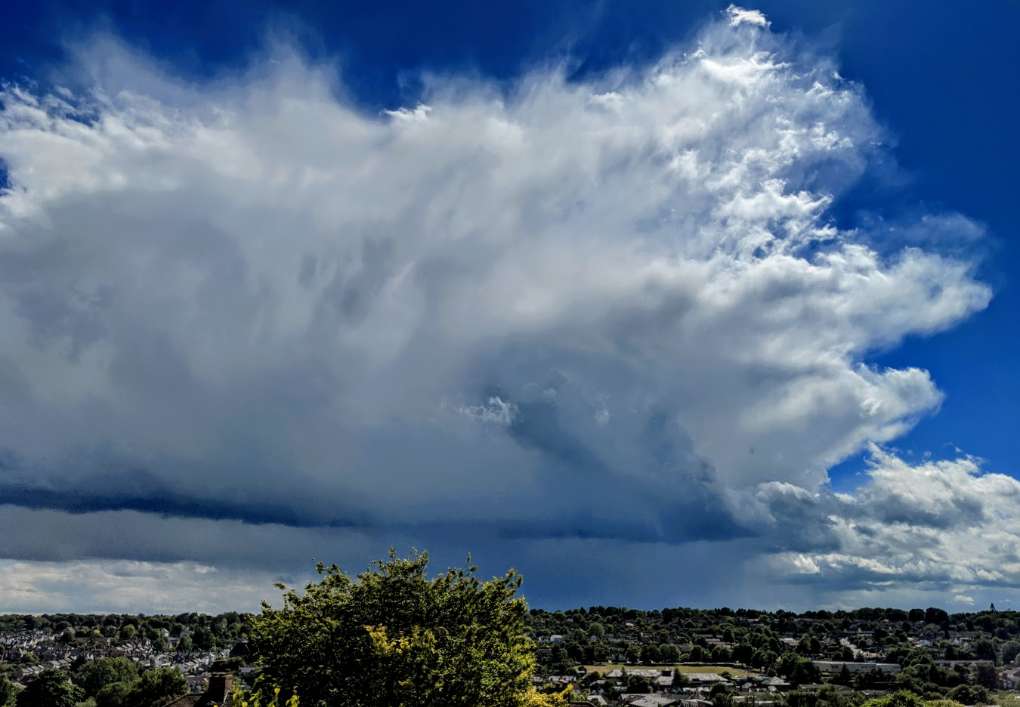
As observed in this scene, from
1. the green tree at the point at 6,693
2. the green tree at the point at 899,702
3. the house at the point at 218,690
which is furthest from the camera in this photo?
the green tree at the point at 6,693

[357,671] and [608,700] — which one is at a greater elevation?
[357,671]

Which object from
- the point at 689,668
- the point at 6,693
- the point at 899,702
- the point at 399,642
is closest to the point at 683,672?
the point at 689,668

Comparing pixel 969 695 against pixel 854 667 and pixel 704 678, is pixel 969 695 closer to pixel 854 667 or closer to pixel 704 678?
pixel 704 678

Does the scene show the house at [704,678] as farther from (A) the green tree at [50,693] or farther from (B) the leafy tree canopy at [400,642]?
(B) the leafy tree canopy at [400,642]

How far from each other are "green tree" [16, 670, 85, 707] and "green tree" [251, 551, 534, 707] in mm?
78919

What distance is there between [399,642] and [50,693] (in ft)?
294

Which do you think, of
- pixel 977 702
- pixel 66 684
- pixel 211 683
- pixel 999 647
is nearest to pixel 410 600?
pixel 211 683

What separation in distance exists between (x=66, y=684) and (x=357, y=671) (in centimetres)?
8716

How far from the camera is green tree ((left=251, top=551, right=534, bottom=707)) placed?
28.8 meters

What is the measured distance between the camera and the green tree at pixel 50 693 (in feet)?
325

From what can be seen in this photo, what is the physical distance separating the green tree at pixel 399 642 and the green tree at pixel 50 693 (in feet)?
259

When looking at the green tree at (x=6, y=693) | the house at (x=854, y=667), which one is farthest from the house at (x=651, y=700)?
the green tree at (x=6, y=693)

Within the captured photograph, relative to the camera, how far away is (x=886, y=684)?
13375 centimetres

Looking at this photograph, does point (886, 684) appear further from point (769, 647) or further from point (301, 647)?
point (301, 647)
